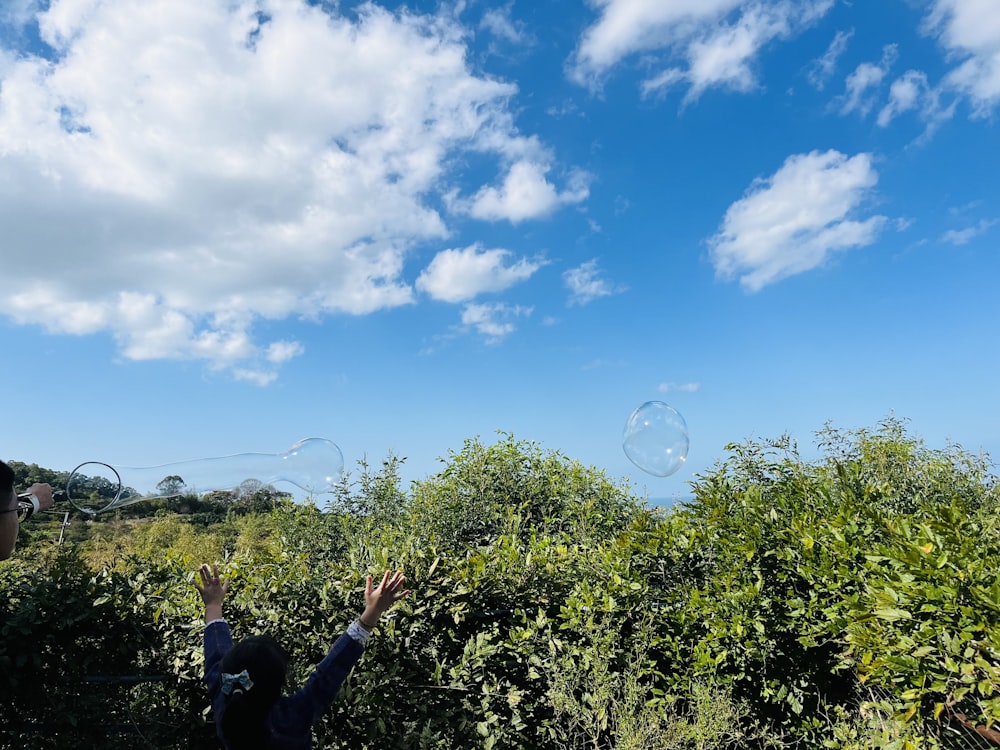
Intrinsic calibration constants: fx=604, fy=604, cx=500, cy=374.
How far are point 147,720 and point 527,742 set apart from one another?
2.20 metres

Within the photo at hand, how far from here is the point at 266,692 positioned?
2201 millimetres

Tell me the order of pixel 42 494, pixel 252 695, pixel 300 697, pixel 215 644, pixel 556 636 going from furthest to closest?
pixel 556 636 < pixel 42 494 < pixel 215 644 < pixel 300 697 < pixel 252 695

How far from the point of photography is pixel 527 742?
3.41m

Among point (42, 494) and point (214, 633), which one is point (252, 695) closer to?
point (214, 633)

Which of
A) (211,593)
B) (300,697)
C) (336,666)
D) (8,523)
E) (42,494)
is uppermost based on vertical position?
(42,494)

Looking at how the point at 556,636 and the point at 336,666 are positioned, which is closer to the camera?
the point at 336,666

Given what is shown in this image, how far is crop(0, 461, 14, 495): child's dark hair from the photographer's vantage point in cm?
273

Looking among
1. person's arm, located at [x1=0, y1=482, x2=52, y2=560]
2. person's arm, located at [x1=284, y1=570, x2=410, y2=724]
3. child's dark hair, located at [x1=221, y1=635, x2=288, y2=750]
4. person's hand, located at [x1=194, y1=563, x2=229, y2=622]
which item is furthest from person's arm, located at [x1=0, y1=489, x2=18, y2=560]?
person's arm, located at [x1=284, y1=570, x2=410, y2=724]

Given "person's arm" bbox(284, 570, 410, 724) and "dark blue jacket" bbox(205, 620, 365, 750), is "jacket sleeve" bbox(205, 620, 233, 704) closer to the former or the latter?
"dark blue jacket" bbox(205, 620, 365, 750)

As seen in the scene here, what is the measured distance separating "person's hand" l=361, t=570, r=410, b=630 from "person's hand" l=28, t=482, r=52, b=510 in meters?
1.78

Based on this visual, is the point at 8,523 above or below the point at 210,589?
above

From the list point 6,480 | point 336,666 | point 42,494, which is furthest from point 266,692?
point 42,494

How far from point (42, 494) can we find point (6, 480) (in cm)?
46

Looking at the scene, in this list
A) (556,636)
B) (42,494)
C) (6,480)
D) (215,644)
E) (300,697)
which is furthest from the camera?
(556,636)
